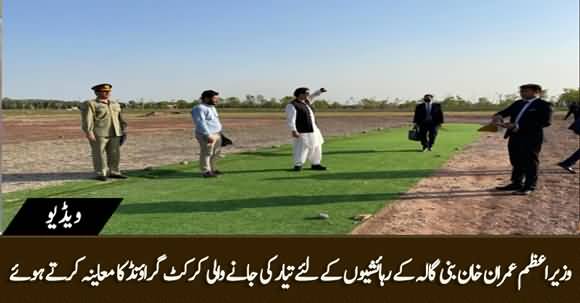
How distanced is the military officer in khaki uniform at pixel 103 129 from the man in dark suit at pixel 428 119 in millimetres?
8568

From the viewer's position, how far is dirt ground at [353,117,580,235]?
5.27m

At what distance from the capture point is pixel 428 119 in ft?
43.8

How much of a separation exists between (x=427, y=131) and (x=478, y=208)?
25.2ft

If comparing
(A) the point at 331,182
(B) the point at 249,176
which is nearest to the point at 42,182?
(B) the point at 249,176

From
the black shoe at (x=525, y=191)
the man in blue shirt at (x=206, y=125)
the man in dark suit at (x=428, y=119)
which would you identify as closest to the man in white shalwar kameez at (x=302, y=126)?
the man in blue shirt at (x=206, y=125)

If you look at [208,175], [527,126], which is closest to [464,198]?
[527,126]

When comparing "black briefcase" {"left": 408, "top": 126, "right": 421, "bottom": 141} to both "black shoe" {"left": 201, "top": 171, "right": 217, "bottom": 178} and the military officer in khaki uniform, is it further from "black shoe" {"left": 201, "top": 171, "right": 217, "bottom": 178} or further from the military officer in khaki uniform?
the military officer in khaki uniform

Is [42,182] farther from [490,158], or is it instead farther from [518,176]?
[490,158]

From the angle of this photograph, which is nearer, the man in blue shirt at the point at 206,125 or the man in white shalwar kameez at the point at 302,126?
the man in blue shirt at the point at 206,125

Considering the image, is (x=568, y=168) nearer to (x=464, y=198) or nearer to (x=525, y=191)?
(x=525, y=191)

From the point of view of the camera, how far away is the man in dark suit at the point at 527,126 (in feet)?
22.0

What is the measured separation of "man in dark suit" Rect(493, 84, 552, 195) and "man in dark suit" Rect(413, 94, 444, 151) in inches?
247

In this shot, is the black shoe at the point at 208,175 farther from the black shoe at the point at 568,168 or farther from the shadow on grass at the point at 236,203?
the black shoe at the point at 568,168

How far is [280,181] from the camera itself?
8.30 meters
